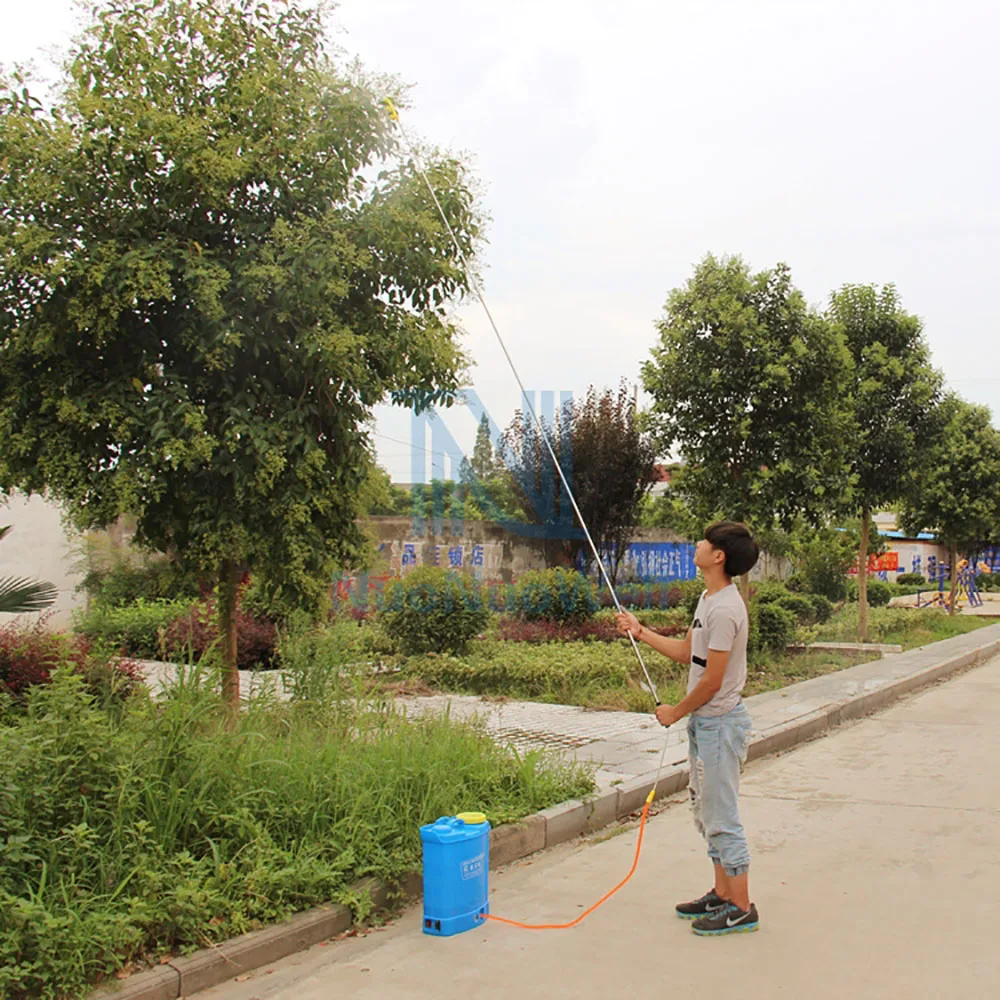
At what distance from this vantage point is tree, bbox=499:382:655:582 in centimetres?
2080

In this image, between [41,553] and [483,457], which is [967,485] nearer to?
[483,457]

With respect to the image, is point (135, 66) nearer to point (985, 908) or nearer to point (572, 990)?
point (572, 990)

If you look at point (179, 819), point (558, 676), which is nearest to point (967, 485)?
point (558, 676)

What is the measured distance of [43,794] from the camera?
4113 mm

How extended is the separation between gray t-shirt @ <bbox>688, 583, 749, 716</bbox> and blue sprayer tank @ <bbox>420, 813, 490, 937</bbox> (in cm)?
121

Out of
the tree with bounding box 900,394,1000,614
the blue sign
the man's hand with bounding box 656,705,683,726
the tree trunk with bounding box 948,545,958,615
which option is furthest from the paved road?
the tree trunk with bounding box 948,545,958,615

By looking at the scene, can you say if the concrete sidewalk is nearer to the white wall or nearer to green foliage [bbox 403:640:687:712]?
green foliage [bbox 403:640:687:712]

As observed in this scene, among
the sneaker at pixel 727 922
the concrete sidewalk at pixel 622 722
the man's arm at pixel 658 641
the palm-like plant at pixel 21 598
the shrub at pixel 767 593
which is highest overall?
the palm-like plant at pixel 21 598

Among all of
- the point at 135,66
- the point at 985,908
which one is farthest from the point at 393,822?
the point at 135,66

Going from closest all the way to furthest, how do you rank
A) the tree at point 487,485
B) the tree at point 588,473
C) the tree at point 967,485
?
1. the tree at point 588,473
2. the tree at point 487,485
3. the tree at point 967,485

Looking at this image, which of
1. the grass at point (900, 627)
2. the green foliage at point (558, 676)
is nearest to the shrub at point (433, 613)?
the green foliage at point (558, 676)

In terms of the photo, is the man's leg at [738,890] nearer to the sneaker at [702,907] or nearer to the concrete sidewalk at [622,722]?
Answer: the sneaker at [702,907]

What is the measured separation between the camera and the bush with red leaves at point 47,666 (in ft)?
21.3

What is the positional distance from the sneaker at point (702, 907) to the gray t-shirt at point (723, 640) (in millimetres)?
874
